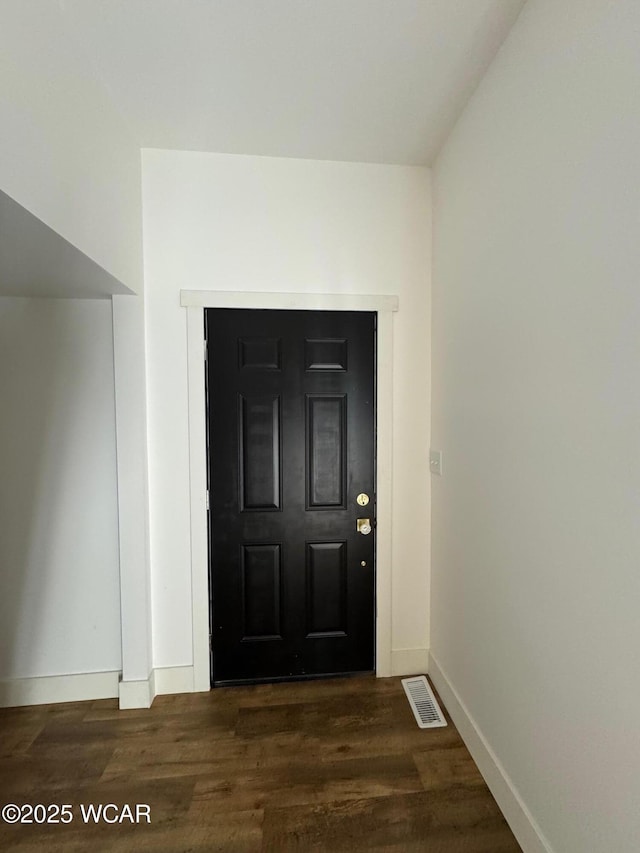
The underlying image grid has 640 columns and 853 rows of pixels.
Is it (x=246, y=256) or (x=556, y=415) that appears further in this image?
(x=246, y=256)

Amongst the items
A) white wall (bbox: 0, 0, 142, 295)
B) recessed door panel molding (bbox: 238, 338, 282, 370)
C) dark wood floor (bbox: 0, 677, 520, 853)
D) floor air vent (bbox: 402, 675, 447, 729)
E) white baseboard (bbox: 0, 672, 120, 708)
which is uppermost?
white wall (bbox: 0, 0, 142, 295)

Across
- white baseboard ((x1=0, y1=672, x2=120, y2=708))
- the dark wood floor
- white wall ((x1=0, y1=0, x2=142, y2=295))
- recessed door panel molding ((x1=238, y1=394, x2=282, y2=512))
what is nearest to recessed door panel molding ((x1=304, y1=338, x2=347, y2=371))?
recessed door panel molding ((x1=238, y1=394, x2=282, y2=512))

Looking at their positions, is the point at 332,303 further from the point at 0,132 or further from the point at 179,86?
the point at 0,132

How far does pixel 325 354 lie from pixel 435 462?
82 centimetres

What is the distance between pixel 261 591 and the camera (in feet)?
6.89

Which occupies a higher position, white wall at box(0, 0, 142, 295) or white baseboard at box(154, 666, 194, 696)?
white wall at box(0, 0, 142, 295)

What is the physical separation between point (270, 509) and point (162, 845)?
50.0 inches

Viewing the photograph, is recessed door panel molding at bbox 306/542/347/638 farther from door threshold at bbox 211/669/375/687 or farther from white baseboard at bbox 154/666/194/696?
white baseboard at bbox 154/666/194/696

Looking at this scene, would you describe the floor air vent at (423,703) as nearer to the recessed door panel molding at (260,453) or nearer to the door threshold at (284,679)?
the door threshold at (284,679)

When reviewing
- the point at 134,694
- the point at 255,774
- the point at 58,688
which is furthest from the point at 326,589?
the point at 58,688

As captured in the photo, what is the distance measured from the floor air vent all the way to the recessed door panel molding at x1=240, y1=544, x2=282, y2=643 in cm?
74

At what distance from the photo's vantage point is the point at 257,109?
1.67m

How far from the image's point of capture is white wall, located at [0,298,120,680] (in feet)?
6.35

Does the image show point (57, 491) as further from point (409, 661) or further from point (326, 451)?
point (409, 661)
